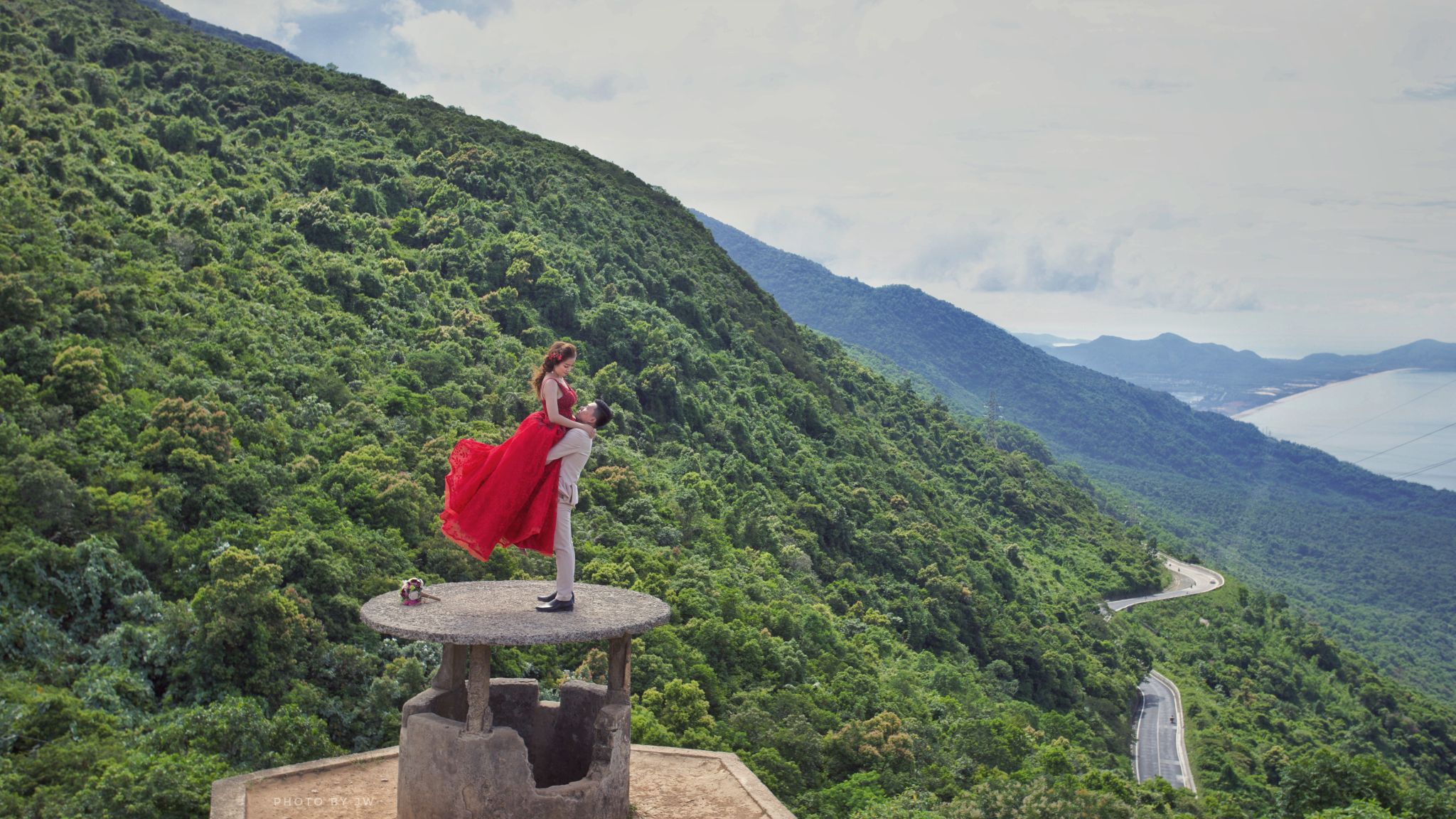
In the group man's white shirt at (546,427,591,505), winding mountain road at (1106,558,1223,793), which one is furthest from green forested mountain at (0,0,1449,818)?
man's white shirt at (546,427,591,505)

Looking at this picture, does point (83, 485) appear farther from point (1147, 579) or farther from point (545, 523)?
point (1147, 579)

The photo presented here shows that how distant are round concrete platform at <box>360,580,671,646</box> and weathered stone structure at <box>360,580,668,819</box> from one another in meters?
→ 0.01

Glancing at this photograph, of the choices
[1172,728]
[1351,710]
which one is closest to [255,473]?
[1172,728]

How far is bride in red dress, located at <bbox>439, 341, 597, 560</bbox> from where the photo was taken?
8.00 m

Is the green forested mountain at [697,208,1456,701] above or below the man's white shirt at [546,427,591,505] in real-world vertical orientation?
below

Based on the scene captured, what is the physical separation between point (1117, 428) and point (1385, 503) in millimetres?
47463

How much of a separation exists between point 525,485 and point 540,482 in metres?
0.13

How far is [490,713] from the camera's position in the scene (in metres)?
7.53

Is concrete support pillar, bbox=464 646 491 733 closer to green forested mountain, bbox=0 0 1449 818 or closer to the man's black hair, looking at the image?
the man's black hair

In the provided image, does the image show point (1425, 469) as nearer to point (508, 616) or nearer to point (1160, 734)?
point (1160, 734)

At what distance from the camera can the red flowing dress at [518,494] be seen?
8055 mm

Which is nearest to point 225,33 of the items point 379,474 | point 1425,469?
point 379,474

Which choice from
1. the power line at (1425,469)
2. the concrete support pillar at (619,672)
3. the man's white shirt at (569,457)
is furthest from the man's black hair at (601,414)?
the power line at (1425,469)

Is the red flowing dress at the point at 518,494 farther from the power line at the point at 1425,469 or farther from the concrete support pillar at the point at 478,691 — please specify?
the power line at the point at 1425,469
